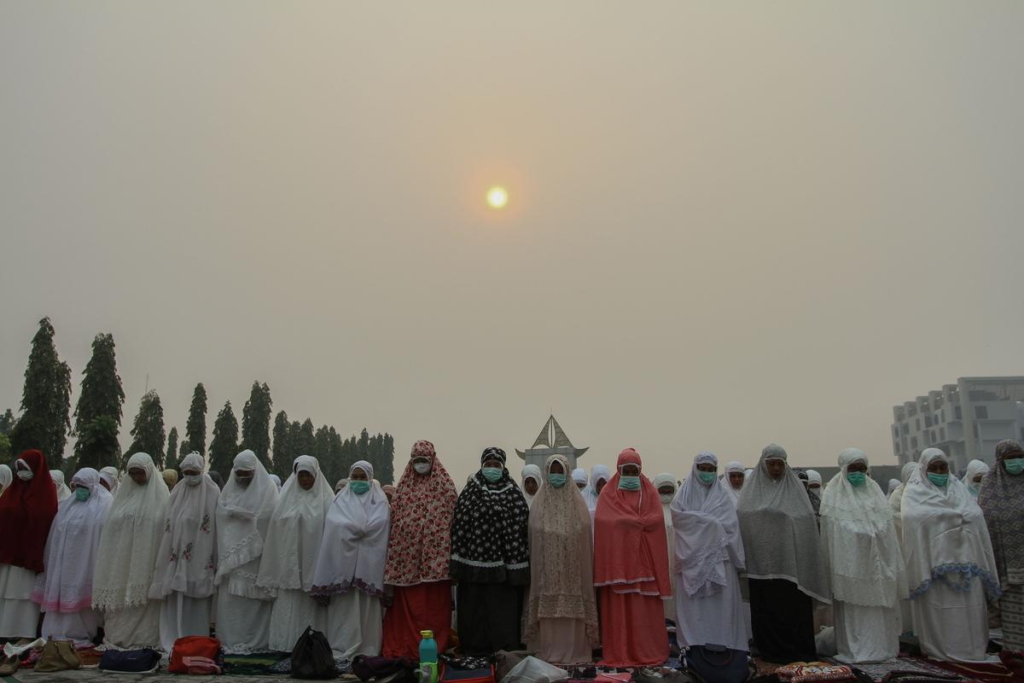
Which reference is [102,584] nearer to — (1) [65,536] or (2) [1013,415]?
(1) [65,536]

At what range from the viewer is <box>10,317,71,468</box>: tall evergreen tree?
1197 inches

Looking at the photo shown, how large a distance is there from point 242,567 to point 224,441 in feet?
126

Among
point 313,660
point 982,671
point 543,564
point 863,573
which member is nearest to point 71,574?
point 313,660

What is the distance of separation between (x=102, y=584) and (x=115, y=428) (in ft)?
87.0

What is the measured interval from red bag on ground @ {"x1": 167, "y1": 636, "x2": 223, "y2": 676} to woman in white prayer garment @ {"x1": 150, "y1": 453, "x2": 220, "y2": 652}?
22.0 inches

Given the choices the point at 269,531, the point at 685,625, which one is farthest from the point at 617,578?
the point at 269,531

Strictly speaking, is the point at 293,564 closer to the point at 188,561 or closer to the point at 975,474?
the point at 188,561

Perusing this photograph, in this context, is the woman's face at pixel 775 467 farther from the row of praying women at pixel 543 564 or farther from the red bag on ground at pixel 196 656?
the red bag on ground at pixel 196 656

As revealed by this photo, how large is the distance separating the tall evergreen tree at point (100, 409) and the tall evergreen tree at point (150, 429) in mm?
5561

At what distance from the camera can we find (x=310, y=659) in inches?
252

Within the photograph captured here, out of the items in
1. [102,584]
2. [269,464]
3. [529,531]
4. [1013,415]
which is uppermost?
[1013,415]

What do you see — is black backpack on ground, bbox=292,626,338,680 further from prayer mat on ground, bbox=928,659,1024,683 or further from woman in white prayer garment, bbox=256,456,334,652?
prayer mat on ground, bbox=928,659,1024,683

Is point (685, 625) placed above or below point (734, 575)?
below

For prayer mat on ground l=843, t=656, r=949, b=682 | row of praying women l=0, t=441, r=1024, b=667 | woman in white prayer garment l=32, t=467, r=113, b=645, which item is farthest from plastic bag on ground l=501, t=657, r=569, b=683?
woman in white prayer garment l=32, t=467, r=113, b=645
